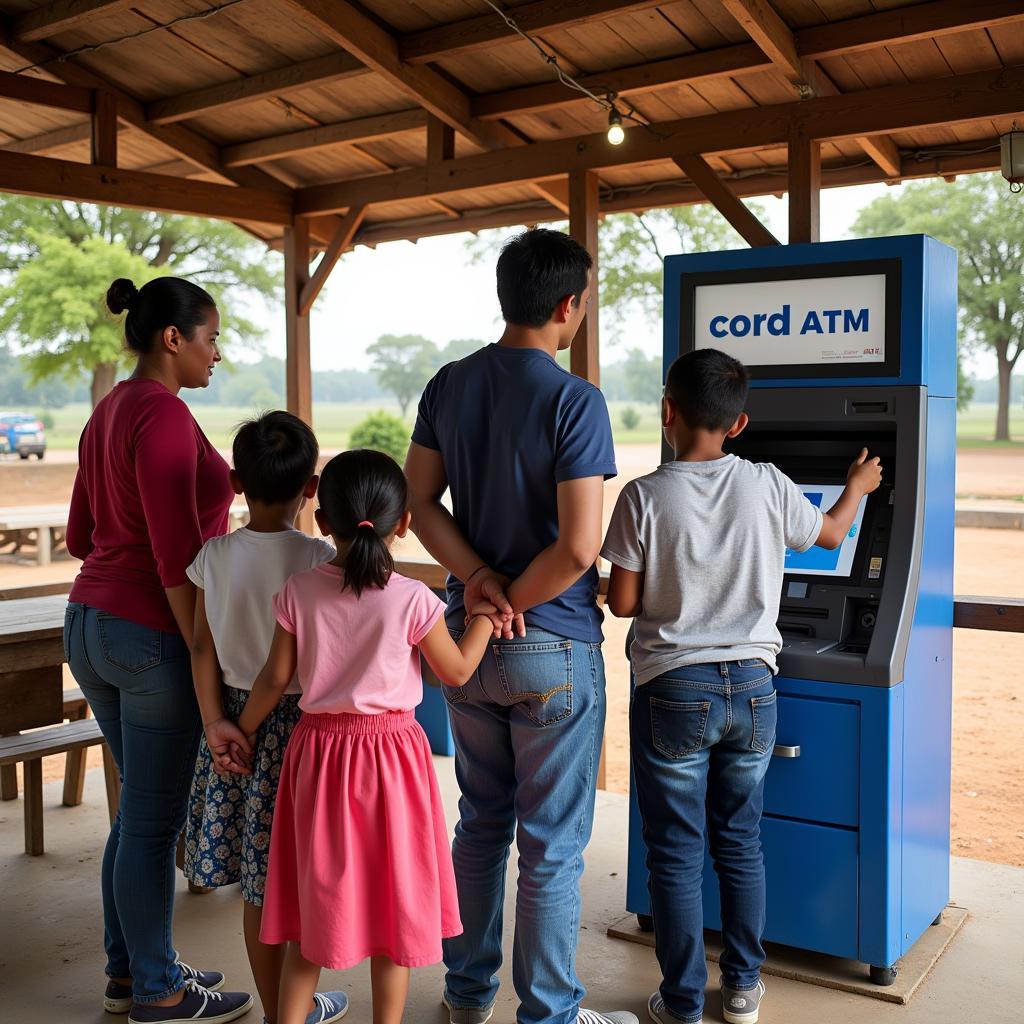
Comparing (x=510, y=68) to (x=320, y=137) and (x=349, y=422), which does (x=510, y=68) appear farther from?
(x=349, y=422)

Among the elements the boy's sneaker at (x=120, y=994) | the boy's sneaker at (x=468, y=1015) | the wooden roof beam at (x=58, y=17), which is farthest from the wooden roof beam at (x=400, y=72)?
the boy's sneaker at (x=468, y=1015)

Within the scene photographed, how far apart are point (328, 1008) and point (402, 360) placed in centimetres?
4300

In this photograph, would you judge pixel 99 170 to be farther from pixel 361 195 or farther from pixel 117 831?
pixel 117 831

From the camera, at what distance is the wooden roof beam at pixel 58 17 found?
4.73 m

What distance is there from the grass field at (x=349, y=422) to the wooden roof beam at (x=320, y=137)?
57.2 feet

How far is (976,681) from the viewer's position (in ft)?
36.9

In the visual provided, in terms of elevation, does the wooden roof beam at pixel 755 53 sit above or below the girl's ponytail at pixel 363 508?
above

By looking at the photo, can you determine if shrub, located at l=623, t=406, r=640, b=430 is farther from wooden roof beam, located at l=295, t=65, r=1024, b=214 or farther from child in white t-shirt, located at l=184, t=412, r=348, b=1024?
child in white t-shirt, located at l=184, t=412, r=348, b=1024

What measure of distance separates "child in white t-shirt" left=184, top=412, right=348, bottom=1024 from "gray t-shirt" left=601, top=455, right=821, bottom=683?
0.66 m

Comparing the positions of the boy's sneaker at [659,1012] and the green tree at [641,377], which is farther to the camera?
the green tree at [641,377]

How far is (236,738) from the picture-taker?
2.27m

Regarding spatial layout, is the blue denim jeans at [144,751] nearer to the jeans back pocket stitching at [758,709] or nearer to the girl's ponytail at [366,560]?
the girl's ponytail at [366,560]

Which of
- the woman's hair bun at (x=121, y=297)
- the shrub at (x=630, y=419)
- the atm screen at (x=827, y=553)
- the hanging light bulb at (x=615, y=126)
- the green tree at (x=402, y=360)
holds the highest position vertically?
the green tree at (x=402, y=360)

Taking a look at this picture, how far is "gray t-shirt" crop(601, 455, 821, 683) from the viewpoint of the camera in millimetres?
2426
